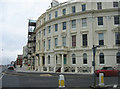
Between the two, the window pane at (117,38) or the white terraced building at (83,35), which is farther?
the white terraced building at (83,35)

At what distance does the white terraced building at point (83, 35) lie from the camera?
30016 mm

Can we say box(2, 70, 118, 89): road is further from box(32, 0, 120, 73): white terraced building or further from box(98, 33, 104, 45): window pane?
box(98, 33, 104, 45): window pane

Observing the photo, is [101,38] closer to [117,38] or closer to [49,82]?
[117,38]

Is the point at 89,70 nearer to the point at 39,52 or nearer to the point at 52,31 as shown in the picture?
the point at 52,31

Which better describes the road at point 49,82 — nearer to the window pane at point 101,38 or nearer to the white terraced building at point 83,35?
the white terraced building at point 83,35

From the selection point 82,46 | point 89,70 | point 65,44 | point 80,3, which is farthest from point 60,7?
point 89,70

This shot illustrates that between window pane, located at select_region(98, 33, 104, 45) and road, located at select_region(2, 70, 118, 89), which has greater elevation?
window pane, located at select_region(98, 33, 104, 45)

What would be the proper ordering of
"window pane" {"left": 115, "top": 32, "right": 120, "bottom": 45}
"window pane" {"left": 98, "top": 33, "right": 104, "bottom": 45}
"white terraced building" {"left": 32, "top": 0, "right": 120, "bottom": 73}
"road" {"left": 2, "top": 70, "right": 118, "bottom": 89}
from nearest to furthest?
"road" {"left": 2, "top": 70, "right": 118, "bottom": 89} → "window pane" {"left": 115, "top": 32, "right": 120, "bottom": 45} → "white terraced building" {"left": 32, "top": 0, "right": 120, "bottom": 73} → "window pane" {"left": 98, "top": 33, "right": 104, "bottom": 45}

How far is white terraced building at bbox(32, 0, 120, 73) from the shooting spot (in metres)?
30.0

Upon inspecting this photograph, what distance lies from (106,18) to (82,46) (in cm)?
761

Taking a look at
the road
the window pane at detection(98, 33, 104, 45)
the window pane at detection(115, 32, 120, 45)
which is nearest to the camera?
the road

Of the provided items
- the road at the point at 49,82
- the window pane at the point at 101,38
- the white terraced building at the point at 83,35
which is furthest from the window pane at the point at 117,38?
the road at the point at 49,82

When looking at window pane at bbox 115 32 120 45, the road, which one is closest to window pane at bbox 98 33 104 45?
window pane at bbox 115 32 120 45

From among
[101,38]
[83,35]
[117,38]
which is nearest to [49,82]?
[83,35]
